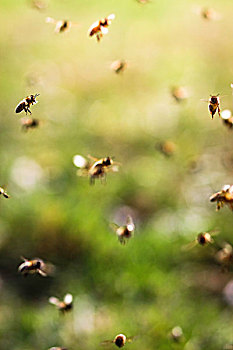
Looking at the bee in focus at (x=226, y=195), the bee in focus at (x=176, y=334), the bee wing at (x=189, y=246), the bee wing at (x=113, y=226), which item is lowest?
the bee in focus at (x=176, y=334)

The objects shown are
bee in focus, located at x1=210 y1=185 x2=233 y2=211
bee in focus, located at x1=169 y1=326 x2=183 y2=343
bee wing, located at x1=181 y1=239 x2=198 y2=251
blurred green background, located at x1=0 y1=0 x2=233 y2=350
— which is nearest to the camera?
bee in focus, located at x1=210 y1=185 x2=233 y2=211

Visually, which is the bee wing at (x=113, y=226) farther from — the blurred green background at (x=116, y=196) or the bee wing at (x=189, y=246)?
the bee wing at (x=189, y=246)

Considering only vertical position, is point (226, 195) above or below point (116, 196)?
below

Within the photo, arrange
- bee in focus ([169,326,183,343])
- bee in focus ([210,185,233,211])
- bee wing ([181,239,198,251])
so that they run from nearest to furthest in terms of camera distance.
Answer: bee in focus ([210,185,233,211]) → bee in focus ([169,326,183,343]) → bee wing ([181,239,198,251])

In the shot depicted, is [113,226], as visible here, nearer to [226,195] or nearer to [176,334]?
[176,334]

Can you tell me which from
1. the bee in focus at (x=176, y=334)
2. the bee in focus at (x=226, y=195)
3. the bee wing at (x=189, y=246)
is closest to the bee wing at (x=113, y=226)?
the bee wing at (x=189, y=246)

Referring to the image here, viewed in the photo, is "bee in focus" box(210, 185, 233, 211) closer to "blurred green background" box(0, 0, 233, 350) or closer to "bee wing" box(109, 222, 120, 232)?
"blurred green background" box(0, 0, 233, 350)

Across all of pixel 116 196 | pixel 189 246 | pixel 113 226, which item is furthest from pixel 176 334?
pixel 116 196

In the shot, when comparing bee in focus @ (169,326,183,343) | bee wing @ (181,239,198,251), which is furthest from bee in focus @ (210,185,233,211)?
bee wing @ (181,239,198,251)

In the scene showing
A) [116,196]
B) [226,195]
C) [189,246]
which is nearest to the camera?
[226,195]
